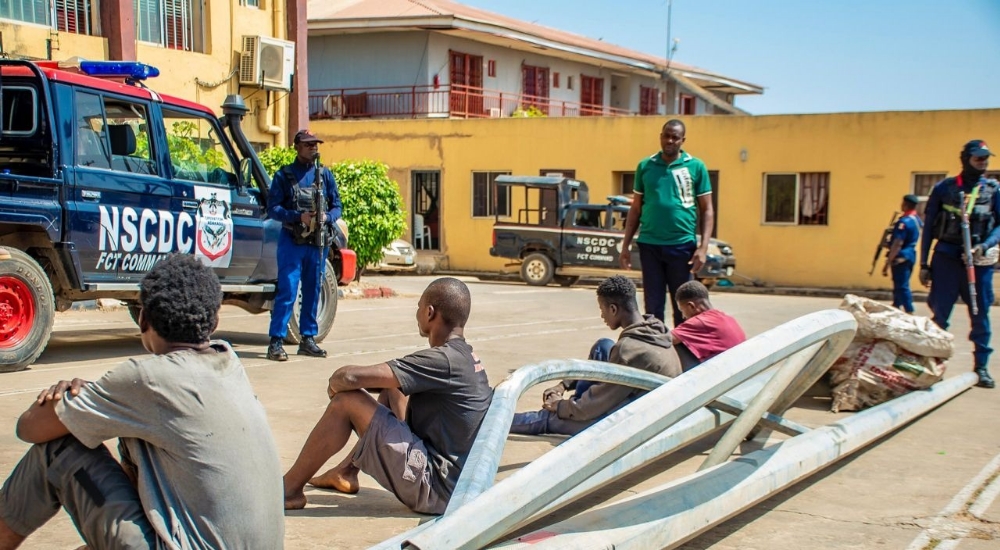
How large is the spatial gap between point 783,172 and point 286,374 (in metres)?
17.0

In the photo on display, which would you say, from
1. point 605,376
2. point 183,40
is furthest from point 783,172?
point 605,376

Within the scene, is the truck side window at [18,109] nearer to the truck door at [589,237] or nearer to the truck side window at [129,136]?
the truck side window at [129,136]

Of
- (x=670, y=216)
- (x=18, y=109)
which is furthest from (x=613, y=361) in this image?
(x=18, y=109)

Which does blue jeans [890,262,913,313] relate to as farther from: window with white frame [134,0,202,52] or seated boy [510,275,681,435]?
window with white frame [134,0,202,52]

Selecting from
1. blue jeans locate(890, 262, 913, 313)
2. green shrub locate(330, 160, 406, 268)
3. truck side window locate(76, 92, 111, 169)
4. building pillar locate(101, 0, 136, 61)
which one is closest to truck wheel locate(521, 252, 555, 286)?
green shrub locate(330, 160, 406, 268)

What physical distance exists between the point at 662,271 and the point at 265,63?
11.2m

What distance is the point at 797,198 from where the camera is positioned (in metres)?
22.8

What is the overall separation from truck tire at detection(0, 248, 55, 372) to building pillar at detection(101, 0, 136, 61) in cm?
784

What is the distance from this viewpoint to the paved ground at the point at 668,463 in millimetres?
4426

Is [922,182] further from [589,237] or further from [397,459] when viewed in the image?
[397,459]

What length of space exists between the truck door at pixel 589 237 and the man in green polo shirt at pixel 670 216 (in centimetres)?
1221

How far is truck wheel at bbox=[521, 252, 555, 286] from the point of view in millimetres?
21266

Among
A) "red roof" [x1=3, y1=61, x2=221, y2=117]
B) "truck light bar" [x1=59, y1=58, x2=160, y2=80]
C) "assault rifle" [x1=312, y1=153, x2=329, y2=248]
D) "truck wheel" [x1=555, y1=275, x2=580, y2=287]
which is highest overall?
"truck light bar" [x1=59, y1=58, x2=160, y2=80]

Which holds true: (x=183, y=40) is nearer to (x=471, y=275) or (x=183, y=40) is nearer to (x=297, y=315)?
(x=297, y=315)
